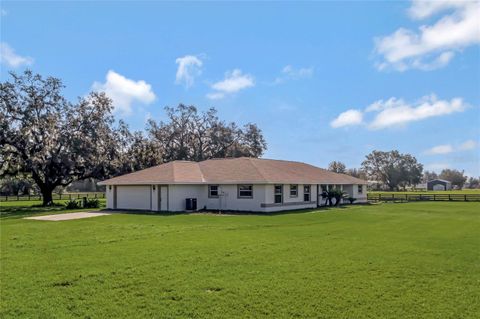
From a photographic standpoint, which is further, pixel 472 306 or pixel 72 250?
pixel 72 250

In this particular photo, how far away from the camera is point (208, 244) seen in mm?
12336

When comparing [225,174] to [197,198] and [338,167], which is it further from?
[338,167]

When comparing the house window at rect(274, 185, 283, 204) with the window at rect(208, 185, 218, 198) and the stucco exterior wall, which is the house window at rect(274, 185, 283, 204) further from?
the window at rect(208, 185, 218, 198)

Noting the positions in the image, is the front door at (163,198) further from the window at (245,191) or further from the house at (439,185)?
the house at (439,185)

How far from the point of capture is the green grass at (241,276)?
6.36 metres

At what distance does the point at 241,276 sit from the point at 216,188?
69.4ft

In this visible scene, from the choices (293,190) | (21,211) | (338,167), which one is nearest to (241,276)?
(293,190)

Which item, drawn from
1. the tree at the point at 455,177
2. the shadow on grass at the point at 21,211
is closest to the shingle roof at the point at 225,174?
the shadow on grass at the point at 21,211

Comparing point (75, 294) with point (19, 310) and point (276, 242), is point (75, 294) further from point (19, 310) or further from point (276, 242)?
point (276, 242)

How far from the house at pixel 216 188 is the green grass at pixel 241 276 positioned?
531 inches

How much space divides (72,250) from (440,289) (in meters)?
9.14

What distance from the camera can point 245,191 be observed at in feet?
91.9

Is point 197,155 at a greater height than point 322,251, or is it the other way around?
point 197,155

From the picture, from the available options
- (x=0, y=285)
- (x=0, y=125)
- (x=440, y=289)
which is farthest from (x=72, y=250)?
(x=0, y=125)
